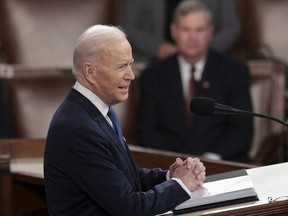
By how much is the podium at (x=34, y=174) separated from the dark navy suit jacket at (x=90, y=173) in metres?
0.07

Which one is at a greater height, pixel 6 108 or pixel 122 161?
pixel 122 161

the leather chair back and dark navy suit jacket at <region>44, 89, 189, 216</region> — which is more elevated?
dark navy suit jacket at <region>44, 89, 189, 216</region>

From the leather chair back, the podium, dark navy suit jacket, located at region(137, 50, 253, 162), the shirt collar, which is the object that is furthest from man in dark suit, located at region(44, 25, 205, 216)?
the shirt collar

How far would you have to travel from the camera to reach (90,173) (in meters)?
1.70

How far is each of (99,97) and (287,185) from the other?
496 millimetres

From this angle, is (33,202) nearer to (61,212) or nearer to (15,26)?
(61,212)

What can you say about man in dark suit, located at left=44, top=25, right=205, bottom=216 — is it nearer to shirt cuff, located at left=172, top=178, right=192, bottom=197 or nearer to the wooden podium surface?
shirt cuff, located at left=172, top=178, right=192, bottom=197

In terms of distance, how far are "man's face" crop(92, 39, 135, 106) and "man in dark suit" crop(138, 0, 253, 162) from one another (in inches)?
67.1

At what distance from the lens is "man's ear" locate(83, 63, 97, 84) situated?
1.78 metres

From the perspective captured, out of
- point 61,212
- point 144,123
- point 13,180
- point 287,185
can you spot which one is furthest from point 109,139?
point 144,123

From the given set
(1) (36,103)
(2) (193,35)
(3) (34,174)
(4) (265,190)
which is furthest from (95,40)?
(2) (193,35)

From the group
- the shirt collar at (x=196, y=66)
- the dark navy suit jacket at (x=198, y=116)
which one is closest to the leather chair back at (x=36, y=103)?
the dark navy suit jacket at (x=198, y=116)

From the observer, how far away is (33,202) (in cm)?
245

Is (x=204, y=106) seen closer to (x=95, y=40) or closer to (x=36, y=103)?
(x=95, y=40)
